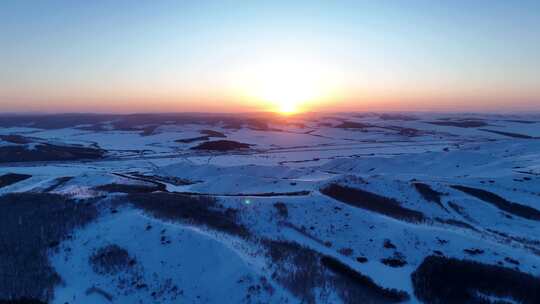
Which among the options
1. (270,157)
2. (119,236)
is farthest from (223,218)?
(270,157)

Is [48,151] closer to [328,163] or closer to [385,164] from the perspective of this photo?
[328,163]

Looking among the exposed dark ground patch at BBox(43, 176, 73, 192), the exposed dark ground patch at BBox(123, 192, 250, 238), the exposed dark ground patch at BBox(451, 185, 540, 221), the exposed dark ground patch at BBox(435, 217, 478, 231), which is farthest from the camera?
the exposed dark ground patch at BBox(43, 176, 73, 192)

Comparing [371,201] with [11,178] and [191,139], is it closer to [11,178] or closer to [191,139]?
[11,178]

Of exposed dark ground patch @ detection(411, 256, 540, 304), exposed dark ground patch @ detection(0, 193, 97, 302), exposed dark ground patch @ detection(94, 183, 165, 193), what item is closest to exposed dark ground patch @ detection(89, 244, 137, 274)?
exposed dark ground patch @ detection(0, 193, 97, 302)

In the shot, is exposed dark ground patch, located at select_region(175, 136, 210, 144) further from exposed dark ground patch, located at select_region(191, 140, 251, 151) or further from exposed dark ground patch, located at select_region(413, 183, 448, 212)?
exposed dark ground patch, located at select_region(413, 183, 448, 212)

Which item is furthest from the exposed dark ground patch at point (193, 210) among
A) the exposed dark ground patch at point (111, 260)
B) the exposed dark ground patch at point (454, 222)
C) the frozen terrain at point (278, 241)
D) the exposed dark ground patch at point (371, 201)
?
the exposed dark ground patch at point (454, 222)

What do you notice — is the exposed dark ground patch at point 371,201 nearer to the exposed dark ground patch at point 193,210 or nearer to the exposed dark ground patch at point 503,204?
the exposed dark ground patch at point 503,204

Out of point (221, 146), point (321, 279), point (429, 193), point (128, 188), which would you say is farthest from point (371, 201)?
point (221, 146)
